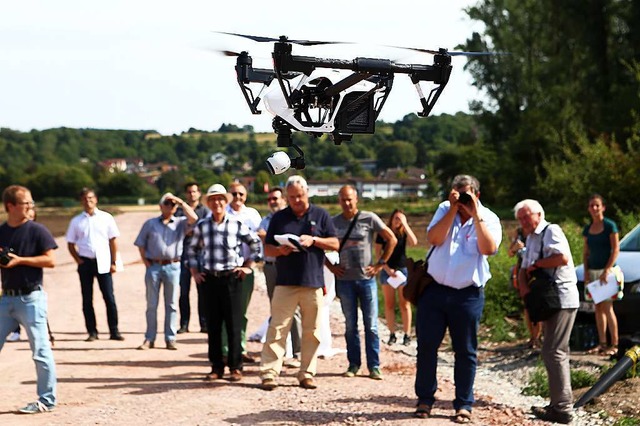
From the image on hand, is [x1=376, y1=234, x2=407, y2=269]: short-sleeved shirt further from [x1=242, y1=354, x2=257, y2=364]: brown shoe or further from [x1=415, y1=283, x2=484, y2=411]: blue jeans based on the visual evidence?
[x1=415, y1=283, x2=484, y2=411]: blue jeans

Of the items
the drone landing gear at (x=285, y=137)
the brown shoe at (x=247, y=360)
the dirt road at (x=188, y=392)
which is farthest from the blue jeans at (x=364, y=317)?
the drone landing gear at (x=285, y=137)

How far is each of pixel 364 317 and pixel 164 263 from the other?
3.41 m

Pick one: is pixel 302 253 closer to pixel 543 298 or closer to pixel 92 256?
pixel 543 298

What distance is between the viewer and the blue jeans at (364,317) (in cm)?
1174

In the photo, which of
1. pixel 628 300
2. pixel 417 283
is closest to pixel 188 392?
pixel 417 283

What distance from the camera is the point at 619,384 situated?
36.1 feet

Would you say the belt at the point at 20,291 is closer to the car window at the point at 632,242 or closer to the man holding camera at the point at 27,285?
the man holding camera at the point at 27,285

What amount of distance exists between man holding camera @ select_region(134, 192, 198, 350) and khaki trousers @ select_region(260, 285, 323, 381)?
117 inches

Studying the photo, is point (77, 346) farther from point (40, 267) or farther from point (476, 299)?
point (476, 299)

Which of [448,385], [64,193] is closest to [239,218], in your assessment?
[448,385]

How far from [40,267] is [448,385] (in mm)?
4457

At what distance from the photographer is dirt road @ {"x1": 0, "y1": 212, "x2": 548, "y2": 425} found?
9703 mm

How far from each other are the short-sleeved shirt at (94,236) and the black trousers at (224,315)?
11.3ft

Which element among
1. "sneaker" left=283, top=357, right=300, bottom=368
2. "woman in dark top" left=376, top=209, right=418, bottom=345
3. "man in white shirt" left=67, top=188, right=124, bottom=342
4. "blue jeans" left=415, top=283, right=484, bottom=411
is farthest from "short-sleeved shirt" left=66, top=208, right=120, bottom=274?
"blue jeans" left=415, top=283, right=484, bottom=411
